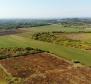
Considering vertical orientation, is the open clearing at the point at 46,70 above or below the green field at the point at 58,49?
above

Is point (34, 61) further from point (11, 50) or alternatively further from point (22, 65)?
point (11, 50)

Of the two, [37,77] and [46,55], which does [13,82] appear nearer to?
[37,77]

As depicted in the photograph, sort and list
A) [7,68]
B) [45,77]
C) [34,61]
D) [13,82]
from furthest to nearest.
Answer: [34,61], [7,68], [45,77], [13,82]

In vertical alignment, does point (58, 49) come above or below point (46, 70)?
below

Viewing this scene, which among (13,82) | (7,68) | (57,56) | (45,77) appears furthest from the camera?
(57,56)

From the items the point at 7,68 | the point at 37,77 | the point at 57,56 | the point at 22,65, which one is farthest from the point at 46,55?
the point at 37,77

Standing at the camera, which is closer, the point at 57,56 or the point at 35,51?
the point at 57,56

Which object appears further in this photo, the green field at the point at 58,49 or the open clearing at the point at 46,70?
the green field at the point at 58,49

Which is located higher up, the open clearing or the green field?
the open clearing

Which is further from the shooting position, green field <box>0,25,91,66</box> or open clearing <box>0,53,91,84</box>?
green field <box>0,25,91,66</box>

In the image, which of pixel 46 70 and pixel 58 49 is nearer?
pixel 46 70
